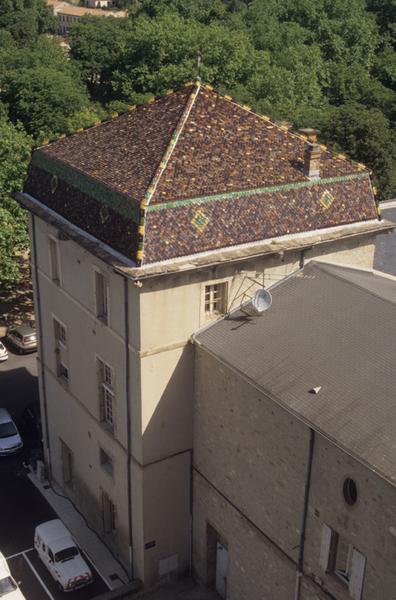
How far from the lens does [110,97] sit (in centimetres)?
10769

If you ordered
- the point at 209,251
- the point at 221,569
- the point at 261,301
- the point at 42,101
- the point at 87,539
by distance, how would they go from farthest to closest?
1. the point at 42,101
2. the point at 87,539
3. the point at 221,569
4. the point at 261,301
5. the point at 209,251

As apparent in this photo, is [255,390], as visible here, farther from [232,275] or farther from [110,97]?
[110,97]

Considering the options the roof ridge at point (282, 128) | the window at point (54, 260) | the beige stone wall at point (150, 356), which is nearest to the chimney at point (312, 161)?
the roof ridge at point (282, 128)

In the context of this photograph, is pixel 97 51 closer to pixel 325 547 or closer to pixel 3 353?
pixel 3 353

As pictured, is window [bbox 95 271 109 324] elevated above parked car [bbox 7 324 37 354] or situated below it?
above

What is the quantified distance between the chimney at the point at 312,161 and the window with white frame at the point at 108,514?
56.6 feet

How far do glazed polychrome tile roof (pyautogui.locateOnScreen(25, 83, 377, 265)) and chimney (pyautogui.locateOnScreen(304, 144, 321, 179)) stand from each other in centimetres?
28

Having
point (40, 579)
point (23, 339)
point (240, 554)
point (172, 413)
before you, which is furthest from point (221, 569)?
point (23, 339)

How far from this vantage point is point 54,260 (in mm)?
34469

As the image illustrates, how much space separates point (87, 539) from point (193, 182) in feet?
61.1

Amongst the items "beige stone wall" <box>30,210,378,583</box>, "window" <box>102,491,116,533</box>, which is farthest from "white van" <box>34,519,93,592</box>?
"beige stone wall" <box>30,210,378,583</box>

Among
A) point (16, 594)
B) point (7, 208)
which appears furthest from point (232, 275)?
point (7, 208)

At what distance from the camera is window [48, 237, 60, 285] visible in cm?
3397

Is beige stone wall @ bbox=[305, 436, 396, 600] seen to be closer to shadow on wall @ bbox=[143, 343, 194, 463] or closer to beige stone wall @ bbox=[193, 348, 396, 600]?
beige stone wall @ bbox=[193, 348, 396, 600]
